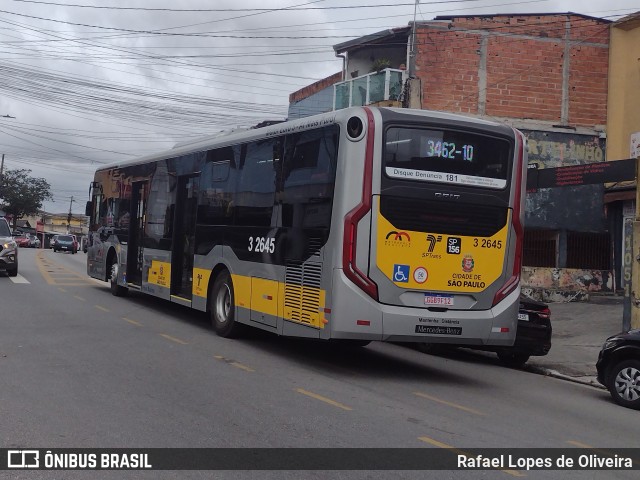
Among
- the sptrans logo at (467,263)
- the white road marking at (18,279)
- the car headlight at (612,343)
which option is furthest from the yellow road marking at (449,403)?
the white road marking at (18,279)

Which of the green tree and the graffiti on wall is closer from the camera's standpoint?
the graffiti on wall

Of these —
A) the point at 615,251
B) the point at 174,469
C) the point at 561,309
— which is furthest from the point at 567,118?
the point at 174,469

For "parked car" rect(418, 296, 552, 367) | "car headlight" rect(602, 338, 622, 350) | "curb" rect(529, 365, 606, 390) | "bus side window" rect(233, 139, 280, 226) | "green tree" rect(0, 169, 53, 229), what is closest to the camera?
"car headlight" rect(602, 338, 622, 350)

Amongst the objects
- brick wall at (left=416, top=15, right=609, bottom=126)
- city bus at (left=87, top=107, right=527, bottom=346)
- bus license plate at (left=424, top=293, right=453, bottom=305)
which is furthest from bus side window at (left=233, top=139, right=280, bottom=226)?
brick wall at (left=416, top=15, right=609, bottom=126)

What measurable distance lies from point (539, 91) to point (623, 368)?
17.2m

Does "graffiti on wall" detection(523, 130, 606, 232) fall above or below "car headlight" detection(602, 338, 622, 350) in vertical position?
above

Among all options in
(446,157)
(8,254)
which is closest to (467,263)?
(446,157)

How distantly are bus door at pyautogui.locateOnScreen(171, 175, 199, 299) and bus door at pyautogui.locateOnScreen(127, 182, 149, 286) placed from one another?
2.20m

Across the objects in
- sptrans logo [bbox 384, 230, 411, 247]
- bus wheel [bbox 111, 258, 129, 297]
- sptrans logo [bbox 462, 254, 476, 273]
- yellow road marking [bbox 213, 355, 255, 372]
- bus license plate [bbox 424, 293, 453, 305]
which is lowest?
yellow road marking [bbox 213, 355, 255, 372]

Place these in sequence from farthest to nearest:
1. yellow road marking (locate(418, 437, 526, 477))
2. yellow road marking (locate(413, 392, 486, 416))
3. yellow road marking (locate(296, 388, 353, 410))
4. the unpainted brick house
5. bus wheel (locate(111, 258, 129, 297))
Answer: the unpainted brick house < bus wheel (locate(111, 258, 129, 297)) < yellow road marking (locate(413, 392, 486, 416)) < yellow road marking (locate(296, 388, 353, 410)) < yellow road marking (locate(418, 437, 526, 477))

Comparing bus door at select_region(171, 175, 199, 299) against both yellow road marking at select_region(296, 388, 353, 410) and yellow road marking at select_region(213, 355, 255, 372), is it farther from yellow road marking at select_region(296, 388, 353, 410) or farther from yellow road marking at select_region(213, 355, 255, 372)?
yellow road marking at select_region(296, 388, 353, 410)

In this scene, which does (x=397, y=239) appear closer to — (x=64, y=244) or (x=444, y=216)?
(x=444, y=216)

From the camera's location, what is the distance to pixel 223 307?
12258mm

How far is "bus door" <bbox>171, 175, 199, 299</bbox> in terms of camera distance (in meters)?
13.6
